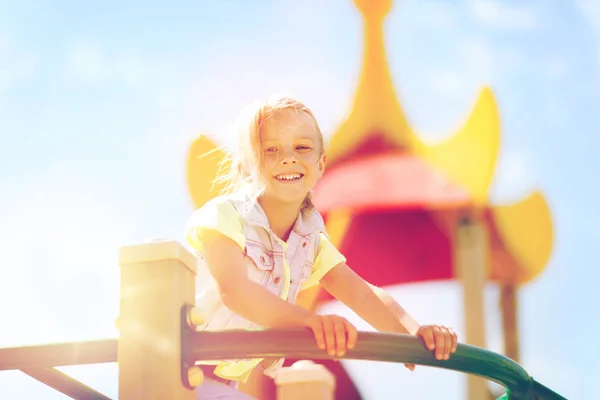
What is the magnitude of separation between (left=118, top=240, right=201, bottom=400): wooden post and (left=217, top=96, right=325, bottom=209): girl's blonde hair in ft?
1.77

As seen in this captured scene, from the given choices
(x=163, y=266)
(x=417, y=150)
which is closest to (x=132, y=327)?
(x=163, y=266)

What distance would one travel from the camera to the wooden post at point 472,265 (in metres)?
5.85

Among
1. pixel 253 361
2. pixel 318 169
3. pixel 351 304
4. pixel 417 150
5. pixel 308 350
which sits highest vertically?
pixel 417 150

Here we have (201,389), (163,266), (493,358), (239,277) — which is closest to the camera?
(163,266)

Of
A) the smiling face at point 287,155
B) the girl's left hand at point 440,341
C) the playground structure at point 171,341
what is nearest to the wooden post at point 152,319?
the playground structure at point 171,341

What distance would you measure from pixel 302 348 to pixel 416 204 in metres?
4.80

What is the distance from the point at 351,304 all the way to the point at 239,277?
453 mm

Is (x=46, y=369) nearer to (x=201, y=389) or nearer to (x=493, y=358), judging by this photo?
(x=201, y=389)

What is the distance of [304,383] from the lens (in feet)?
9.75

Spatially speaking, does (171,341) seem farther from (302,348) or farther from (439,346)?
(439,346)

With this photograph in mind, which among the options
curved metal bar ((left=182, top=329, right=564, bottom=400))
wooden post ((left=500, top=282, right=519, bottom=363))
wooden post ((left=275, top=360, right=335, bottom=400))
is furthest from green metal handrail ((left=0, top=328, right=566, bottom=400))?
wooden post ((left=500, top=282, right=519, bottom=363))

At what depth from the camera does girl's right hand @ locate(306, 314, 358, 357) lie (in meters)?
1.53

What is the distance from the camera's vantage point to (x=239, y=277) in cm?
180

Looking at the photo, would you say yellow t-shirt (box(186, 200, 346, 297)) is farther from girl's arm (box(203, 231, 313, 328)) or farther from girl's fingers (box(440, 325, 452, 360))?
girl's fingers (box(440, 325, 452, 360))
